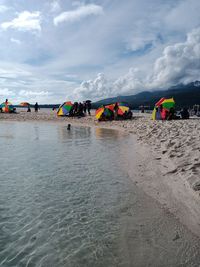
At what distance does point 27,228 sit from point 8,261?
874mm

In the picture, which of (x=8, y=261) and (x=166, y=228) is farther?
(x=166, y=228)

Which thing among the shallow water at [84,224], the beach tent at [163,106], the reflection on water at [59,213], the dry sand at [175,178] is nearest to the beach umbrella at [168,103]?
the beach tent at [163,106]

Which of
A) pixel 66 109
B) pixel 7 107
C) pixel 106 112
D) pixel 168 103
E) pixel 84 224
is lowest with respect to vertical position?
pixel 84 224

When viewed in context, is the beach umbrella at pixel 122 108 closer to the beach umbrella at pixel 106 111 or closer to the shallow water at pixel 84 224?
the beach umbrella at pixel 106 111

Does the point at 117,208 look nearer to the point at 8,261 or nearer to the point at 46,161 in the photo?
the point at 8,261

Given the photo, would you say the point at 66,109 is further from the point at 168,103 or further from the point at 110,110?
the point at 168,103

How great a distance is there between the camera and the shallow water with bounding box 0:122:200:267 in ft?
11.2

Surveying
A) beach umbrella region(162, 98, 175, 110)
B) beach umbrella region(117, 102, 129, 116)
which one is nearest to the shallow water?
beach umbrella region(162, 98, 175, 110)

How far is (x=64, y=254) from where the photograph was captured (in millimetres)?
3488

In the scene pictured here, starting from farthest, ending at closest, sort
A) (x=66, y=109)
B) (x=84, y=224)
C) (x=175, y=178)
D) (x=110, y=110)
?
1. (x=66, y=109)
2. (x=110, y=110)
3. (x=175, y=178)
4. (x=84, y=224)

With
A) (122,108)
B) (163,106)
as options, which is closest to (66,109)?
(122,108)

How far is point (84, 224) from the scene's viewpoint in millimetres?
4387

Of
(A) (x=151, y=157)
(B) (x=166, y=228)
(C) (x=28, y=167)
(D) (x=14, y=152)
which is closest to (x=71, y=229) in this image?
(B) (x=166, y=228)

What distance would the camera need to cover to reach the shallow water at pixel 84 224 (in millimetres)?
3416
